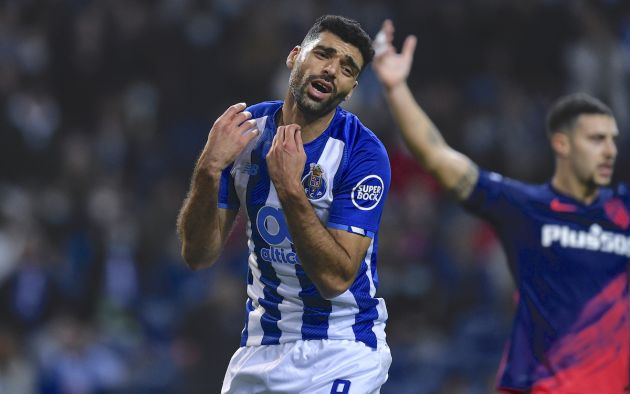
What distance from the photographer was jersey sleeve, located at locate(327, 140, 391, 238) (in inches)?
187

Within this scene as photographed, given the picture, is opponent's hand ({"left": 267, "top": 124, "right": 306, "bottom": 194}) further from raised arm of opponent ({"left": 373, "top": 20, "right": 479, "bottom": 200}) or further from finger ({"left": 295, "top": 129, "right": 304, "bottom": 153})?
raised arm of opponent ({"left": 373, "top": 20, "right": 479, "bottom": 200})

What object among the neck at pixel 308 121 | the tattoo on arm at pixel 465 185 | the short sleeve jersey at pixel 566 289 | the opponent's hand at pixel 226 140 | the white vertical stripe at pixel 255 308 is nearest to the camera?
the opponent's hand at pixel 226 140

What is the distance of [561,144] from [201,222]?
2677mm

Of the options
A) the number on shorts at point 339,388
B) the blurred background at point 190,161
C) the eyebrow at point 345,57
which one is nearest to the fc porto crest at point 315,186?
the eyebrow at point 345,57

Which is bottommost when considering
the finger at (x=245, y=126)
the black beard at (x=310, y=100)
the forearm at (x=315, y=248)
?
the forearm at (x=315, y=248)

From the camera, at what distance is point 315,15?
14.2 meters

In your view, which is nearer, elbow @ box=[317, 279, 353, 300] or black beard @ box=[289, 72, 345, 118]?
elbow @ box=[317, 279, 353, 300]

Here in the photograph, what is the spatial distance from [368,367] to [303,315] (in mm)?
364

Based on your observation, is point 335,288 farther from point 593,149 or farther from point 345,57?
→ point 593,149

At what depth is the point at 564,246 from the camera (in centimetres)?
624

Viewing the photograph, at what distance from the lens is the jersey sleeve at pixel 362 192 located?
4.75 meters

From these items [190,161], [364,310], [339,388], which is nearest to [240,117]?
[364,310]

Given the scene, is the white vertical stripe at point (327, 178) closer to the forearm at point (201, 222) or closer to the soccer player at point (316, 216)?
the soccer player at point (316, 216)

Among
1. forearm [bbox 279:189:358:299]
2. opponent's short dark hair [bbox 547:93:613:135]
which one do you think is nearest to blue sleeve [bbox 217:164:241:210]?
forearm [bbox 279:189:358:299]
